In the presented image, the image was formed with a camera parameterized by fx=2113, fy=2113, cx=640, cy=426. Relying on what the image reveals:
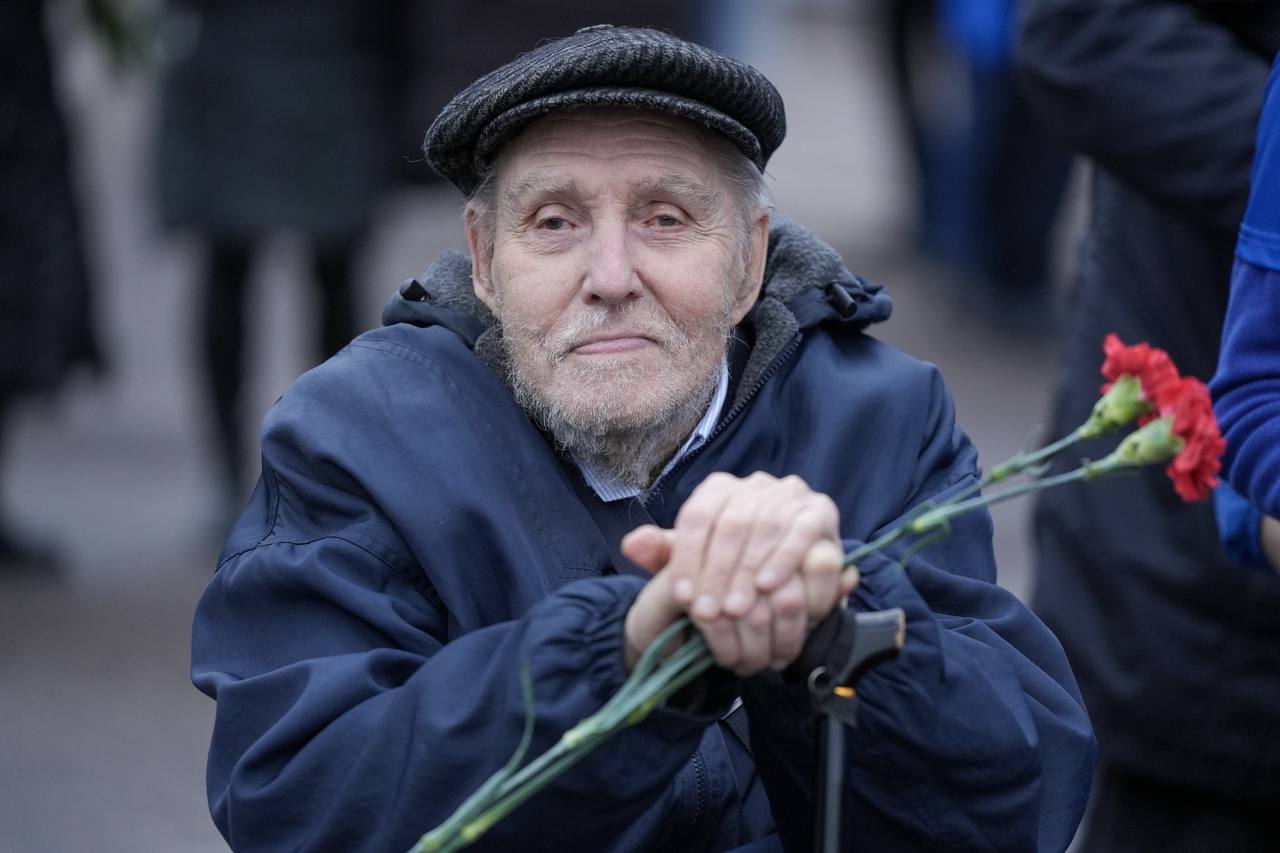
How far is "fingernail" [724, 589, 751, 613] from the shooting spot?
80.0 inches

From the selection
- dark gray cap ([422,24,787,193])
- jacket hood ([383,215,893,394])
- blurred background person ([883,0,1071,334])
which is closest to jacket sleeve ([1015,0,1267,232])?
jacket hood ([383,215,893,394])

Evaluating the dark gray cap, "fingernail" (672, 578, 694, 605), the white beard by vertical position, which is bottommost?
"fingernail" (672, 578, 694, 605)

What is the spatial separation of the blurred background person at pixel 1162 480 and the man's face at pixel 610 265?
96 cm

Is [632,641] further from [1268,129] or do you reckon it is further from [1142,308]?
[1142,308]

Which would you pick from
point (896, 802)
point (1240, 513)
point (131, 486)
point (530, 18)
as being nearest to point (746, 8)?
point (530, 18)

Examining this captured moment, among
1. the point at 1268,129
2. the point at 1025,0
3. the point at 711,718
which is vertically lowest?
the point at 711,718

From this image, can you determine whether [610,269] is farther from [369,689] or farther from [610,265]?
[369,689]

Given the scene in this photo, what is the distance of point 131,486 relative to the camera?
683 centimetres

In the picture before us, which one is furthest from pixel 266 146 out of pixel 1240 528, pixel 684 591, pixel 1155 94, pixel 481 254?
pixel 684 591

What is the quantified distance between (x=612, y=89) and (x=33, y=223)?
11.8 feet

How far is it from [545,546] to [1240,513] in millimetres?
955

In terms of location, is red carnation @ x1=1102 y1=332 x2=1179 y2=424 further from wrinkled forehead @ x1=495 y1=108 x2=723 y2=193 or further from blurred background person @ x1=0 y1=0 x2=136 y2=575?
blurred background person @ x1=0 y1=0 x2=136 y2=575

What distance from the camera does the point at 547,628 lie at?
7.00 ft

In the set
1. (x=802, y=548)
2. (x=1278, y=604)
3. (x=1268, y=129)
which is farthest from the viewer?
(x=1278, y=604)
